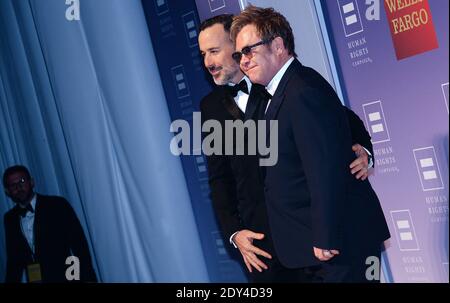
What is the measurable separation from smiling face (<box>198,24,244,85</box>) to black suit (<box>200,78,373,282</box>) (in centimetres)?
8

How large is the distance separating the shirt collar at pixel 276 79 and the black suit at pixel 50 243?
229cm

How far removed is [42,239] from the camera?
4.88 m

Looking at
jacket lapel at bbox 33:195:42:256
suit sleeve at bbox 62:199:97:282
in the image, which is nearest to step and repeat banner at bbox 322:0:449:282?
suit sleeve at bbox 62:199:97:282

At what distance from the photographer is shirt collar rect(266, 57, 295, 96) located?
3.10 meters

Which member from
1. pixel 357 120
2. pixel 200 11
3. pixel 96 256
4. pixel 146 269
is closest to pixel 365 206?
pixel 357 120

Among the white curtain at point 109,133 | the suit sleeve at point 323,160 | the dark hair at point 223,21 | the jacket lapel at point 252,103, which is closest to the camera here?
the suit sleeve at point 323,160

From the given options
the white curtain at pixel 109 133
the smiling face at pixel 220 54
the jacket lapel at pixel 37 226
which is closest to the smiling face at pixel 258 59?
the smiling face at pixel 220 54

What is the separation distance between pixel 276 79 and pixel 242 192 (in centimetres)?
70

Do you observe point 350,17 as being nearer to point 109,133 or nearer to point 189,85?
point 189,85

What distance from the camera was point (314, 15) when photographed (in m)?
3.72

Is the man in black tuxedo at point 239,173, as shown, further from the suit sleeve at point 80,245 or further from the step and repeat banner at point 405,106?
the suit sleeve at point 80,245

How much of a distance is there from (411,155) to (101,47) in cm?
248

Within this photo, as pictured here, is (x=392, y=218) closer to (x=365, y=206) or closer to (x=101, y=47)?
(x=365, y=206)

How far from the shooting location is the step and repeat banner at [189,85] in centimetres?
462
